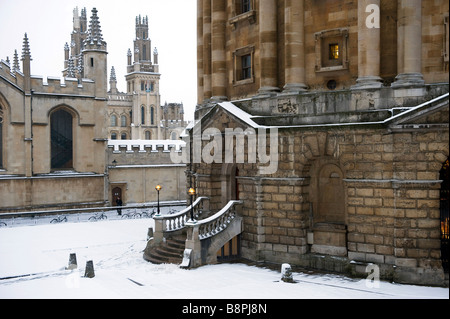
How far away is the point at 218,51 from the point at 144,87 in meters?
92.0

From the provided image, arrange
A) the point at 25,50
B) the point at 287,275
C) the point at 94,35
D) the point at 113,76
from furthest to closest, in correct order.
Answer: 1. the point at 113,76
2. the point at 94,35
3. the point at 25,50
4. the point at 287,275

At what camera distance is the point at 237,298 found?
15867 mm

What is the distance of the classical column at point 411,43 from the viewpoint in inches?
734

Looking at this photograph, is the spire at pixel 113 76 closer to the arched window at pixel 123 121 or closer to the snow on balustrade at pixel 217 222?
the arched window at pixel 123 121

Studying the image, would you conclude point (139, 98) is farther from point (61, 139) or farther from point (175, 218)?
point (175, 218)

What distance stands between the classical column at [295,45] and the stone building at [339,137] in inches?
1.9

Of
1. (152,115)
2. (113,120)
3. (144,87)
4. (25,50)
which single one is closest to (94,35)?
(25,50)

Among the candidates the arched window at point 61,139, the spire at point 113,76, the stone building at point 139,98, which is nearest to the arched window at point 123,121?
the stone building at point 139,98

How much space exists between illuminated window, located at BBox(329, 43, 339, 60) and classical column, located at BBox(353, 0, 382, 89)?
1.52 meters

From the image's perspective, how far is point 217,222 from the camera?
21.7 metres

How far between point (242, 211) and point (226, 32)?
378 inches

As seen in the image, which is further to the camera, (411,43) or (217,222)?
(217,222)

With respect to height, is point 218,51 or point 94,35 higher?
point 94,35
